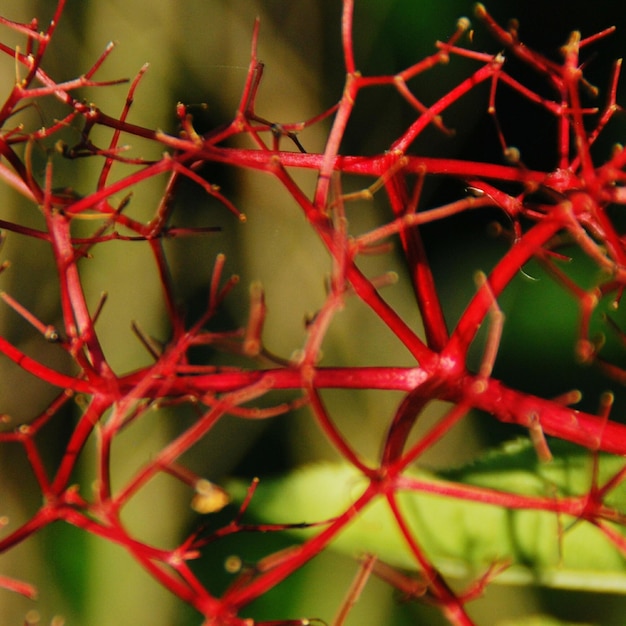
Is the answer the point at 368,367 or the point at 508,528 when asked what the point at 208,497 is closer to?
the point at 368,367

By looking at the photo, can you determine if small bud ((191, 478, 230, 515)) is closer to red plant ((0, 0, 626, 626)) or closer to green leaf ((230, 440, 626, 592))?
red plant ((0, 0, 626, 626))

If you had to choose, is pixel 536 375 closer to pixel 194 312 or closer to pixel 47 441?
pixel 194 312

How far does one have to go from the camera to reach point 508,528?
0.41 m

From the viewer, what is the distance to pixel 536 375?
20.4 inches

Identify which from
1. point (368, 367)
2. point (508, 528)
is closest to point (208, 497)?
point (368, 367)

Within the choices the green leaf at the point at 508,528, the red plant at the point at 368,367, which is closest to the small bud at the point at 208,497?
the red plant at the point at 368,367

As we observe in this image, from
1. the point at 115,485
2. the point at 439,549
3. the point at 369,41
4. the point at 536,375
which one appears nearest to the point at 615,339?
the point at 536,375

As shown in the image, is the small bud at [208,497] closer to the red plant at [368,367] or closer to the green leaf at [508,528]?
the red plant at [368,367]

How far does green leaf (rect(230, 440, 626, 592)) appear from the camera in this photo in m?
0.40

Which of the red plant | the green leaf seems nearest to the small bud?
the red plant

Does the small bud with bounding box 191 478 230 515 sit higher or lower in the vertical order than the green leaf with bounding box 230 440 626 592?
lower

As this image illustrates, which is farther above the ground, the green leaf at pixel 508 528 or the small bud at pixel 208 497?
the green leaf at pixel 508 528

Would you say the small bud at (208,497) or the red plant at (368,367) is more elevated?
the red plant at (368,367)

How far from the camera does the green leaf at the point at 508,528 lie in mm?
400
